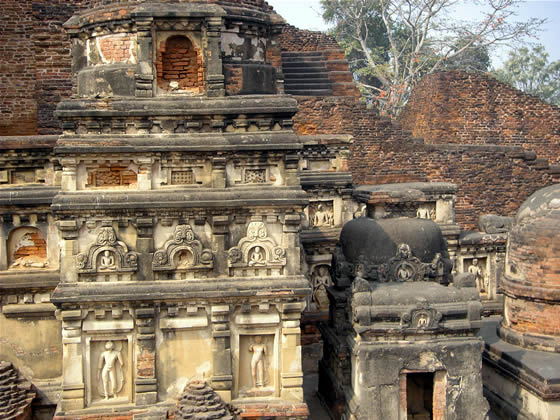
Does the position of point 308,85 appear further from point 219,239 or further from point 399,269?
point 219,239

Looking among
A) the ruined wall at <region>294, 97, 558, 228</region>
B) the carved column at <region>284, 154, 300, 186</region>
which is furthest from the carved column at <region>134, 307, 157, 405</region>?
the ruined wall at <region>294, 97, 558, 228</region>

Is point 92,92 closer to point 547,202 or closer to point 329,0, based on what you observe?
point 547,202

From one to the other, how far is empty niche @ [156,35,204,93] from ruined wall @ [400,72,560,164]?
42.8 feet

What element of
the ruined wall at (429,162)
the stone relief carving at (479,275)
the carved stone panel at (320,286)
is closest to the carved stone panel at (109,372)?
the carved stone panel at (320,286)

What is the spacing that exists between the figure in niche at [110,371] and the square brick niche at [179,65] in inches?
147

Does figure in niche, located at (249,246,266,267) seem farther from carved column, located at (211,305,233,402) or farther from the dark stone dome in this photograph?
the dark stone dome

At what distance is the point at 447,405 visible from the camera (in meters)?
8.91

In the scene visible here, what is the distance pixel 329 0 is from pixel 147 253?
27979 mm

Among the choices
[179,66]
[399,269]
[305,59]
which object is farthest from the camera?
[305,59]

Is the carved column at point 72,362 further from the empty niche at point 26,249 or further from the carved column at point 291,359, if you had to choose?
the carved column at point 291,359

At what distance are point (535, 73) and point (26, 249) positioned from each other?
45.4 meters

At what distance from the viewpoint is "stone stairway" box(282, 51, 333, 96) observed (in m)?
18.7

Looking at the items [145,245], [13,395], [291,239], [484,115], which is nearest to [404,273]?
[291,239]

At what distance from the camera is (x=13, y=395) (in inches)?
368
